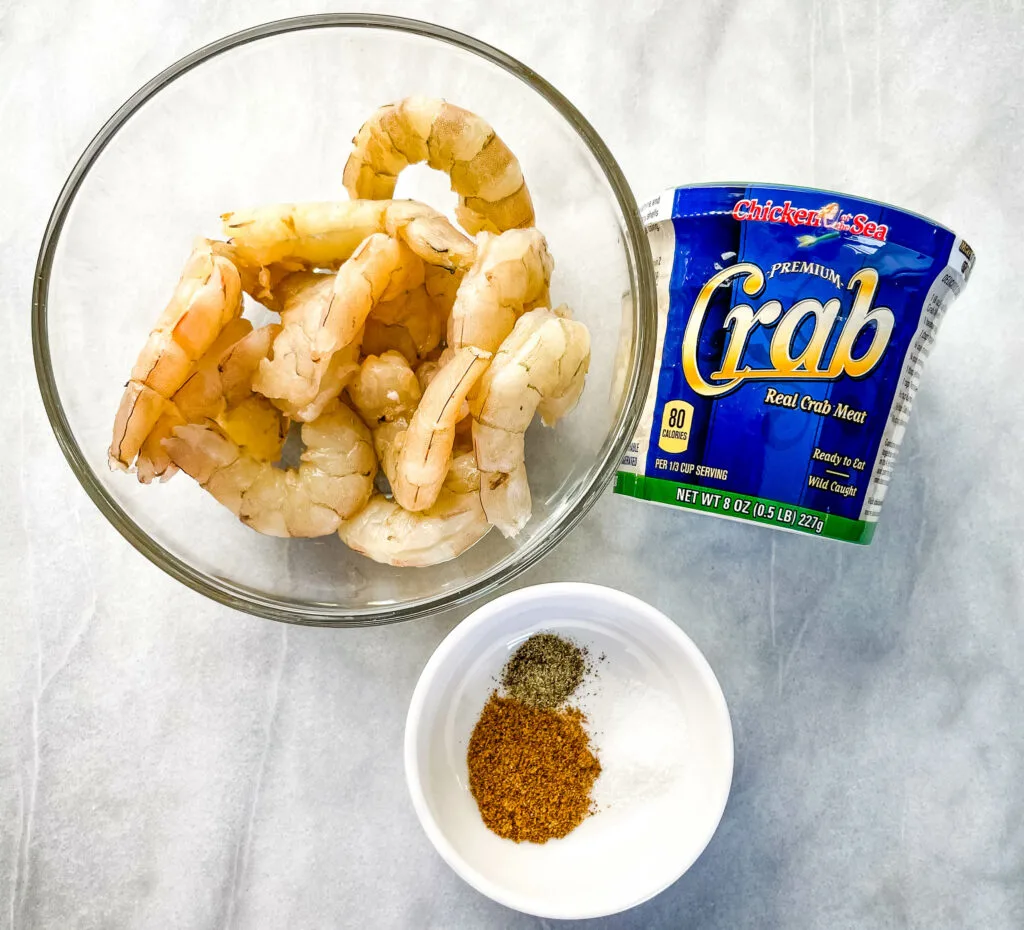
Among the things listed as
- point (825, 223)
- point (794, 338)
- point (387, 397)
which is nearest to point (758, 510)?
point (794, 338)

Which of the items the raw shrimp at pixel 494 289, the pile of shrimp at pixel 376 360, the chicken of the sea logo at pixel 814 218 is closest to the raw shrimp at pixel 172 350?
the pile of shrimp at pixel 376 360

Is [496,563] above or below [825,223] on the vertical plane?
below

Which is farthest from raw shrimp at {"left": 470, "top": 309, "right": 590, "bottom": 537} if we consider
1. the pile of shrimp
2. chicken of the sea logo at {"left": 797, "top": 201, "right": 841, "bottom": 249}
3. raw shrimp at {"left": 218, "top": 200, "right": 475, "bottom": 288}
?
chicken of the sea logo at {"left": 797, "top": 201, "right": 841, "bottom": 249}

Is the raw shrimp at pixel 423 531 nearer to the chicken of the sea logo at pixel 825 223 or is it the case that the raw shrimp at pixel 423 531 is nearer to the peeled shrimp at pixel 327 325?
the peeled shrimp at pixel 327 325

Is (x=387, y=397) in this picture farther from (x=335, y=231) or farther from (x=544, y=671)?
(x=544, y=671)

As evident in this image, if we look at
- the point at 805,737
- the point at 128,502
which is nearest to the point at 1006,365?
the point at 805,737
